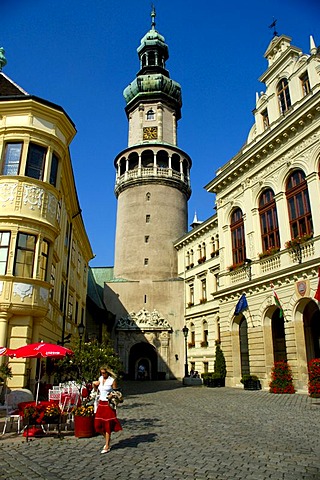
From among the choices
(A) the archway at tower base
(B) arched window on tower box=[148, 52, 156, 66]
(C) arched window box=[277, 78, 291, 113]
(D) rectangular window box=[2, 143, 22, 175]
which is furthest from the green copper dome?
(D) rectangular window box=[2, 143, 22, 175]

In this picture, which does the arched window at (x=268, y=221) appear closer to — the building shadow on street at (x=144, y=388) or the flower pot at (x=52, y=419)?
the building shadow on street at (x=144, y=388)

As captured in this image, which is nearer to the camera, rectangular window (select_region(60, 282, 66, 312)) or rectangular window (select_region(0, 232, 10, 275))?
rectangular window (select_region(0, 232, 10, 275))

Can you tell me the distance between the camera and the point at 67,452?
28.2ft

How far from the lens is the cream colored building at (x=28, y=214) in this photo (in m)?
15.5

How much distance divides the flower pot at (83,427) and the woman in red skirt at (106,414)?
4.65 feet

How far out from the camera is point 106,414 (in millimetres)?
8852

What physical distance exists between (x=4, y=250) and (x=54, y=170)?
16.1 feet

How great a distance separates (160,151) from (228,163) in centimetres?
2068

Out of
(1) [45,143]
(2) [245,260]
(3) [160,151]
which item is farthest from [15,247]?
(3) [160,151]

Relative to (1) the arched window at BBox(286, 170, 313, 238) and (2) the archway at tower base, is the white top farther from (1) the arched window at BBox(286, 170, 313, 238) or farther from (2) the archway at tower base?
(2) the archway at tower base

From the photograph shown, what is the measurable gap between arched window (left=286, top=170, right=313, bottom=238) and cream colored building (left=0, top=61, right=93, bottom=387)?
13828 mm

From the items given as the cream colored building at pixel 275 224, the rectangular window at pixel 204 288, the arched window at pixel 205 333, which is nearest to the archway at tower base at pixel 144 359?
the arched window at pixel 205 333

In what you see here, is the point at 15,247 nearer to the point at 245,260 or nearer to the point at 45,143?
the point at 45,143

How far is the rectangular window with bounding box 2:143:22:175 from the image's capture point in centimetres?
1708
